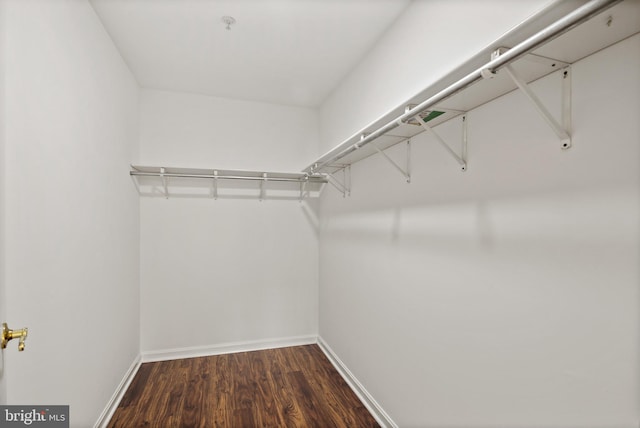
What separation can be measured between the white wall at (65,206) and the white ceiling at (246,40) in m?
0.21

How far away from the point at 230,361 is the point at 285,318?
0.65 meters

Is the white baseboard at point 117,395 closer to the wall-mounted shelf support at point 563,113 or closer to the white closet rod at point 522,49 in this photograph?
the white closet rod at point 522,49

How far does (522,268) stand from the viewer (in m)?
1.05

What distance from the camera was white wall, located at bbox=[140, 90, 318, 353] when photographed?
2766 mm

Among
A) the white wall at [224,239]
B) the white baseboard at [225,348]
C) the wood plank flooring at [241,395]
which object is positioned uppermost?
the white wall at [224,239]

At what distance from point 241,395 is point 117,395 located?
0.87 m

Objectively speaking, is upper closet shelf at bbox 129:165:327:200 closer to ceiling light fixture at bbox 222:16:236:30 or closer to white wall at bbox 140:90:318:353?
white wall at bbox 140:90:318:353

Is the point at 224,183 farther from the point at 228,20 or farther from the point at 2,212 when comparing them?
the point at 2,212

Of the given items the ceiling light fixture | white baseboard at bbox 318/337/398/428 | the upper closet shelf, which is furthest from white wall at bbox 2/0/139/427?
white baseboard at bbox 318/337/398/428

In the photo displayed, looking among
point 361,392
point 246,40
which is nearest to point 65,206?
point 246,40

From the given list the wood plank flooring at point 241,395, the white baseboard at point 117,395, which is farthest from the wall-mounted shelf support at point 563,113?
the white baseboard at point 117,395

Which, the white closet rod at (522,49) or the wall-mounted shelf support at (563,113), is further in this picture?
the wall-mounted shelf support at (563,113)

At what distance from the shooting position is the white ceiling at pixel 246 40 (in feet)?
5.64

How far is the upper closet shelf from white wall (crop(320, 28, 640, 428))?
1.36m
